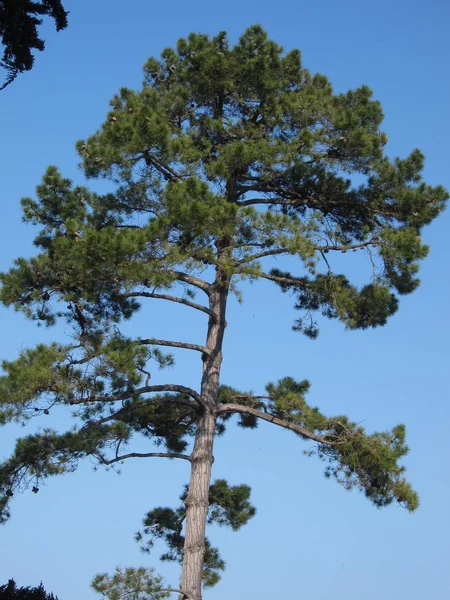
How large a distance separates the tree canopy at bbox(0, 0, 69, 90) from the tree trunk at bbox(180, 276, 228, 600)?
4.87m

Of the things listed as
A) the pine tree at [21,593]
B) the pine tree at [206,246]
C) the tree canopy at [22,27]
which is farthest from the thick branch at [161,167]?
the pine tree at [21,593]

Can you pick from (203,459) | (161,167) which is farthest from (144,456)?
(161,167)

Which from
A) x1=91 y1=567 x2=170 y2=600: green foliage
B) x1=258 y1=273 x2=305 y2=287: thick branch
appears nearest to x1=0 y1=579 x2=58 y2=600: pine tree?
x1=91 y1=567 x2=170 y2=600: green foliage

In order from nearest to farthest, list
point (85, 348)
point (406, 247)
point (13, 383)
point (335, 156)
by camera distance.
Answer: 1. point (13, 383)
2. point (85, 348)
3. point (406, 247)
4. point (335, 156)

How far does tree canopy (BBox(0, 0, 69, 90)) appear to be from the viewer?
23.1 feet

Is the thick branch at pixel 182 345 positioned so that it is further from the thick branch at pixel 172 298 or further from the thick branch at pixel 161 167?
the thick branch at pixel 161 167

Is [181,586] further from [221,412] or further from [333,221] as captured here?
[333,221]

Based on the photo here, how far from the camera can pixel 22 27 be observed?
7.12 meters

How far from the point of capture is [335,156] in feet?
40.5

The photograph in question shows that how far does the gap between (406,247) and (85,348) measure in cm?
487

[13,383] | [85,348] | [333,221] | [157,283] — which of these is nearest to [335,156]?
[333,221]

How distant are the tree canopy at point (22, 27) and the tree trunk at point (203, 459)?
4.87 m

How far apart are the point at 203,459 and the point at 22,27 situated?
629 cm

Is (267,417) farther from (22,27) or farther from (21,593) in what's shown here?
(22,27)
